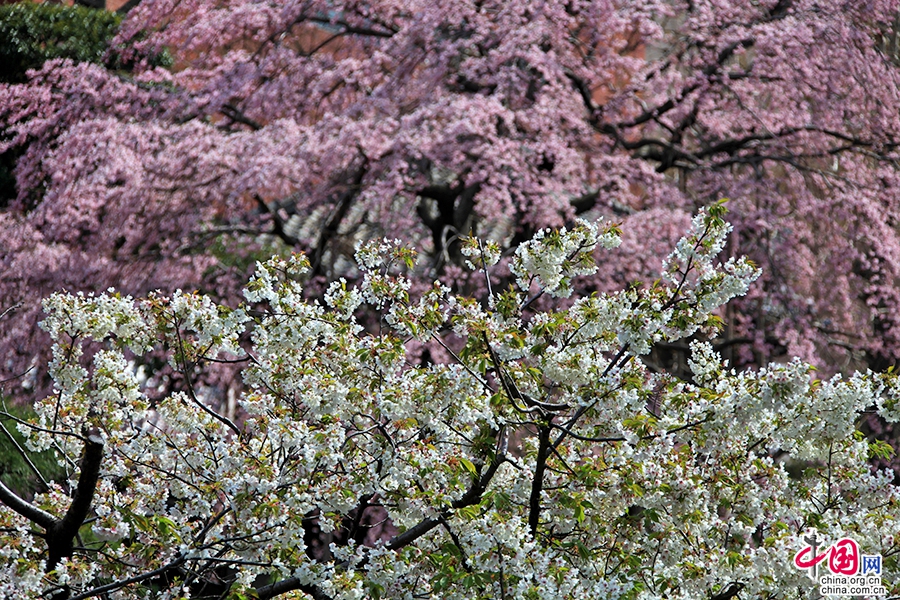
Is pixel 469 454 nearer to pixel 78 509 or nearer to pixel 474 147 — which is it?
pixel 78 509

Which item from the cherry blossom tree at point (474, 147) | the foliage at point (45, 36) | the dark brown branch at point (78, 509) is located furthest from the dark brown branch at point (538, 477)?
the foliage at point (45, 36)

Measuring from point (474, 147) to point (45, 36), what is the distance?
5.43m

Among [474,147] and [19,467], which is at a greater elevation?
[474,147]

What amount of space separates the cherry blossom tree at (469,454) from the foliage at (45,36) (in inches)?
319

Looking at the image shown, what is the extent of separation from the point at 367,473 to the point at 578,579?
84 cm

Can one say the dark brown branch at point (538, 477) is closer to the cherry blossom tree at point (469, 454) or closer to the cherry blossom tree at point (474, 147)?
the cherry blossom tree at point (469, 454)

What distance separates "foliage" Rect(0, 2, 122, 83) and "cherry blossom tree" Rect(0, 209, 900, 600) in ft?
26.6

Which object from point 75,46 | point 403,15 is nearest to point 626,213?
point 403,15

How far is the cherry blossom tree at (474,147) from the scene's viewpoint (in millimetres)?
9008

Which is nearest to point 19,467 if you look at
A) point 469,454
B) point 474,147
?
point 469,454

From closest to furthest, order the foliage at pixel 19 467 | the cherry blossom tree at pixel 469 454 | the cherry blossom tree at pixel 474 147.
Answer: the cherry blossom tree at pixel 469 454, the foliage at pixel 19 467, the cherry blossom tree at pixel 474 147

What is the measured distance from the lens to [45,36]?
11.6 meters

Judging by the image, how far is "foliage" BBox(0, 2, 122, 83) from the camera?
11422mm

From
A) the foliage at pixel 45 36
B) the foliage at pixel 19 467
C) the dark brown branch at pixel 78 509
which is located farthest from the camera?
the foliage at pixel 45 36
